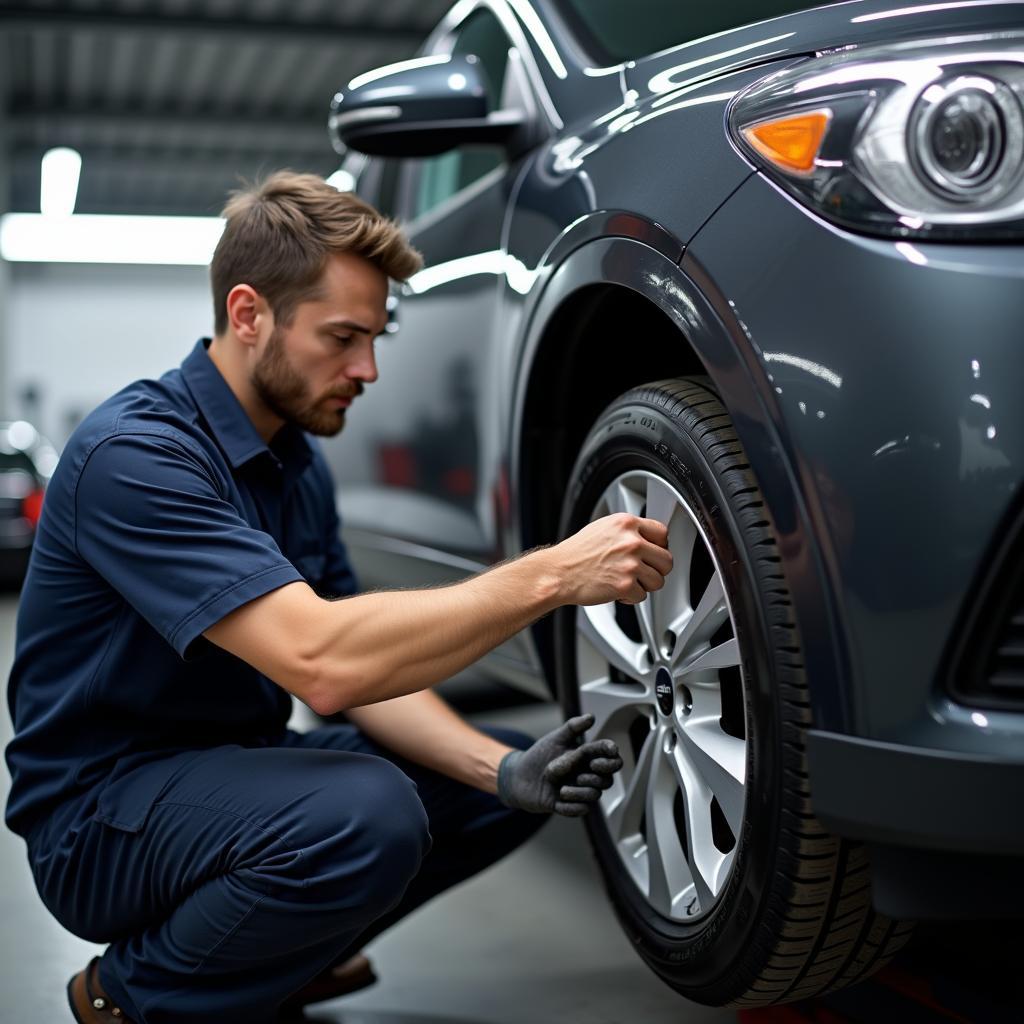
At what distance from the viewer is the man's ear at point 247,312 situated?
164 cm

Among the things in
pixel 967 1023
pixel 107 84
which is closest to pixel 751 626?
pixel 967 1023

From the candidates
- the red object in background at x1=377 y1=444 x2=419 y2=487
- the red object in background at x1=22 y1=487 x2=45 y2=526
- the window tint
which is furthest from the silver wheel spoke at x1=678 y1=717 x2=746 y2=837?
the red object in background at x1=22 y1=487 x2=45 y2=526

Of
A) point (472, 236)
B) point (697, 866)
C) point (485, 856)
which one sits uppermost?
point (472, 236)

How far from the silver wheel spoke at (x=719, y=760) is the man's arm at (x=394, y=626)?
156 millimetres

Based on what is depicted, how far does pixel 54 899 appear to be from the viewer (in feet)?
5.09

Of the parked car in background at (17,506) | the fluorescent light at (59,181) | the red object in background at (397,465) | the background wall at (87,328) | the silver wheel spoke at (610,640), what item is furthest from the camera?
the background wall at (87,328)

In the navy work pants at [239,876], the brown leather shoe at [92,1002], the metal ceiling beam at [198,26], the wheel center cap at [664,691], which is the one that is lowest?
the brown leather shoe at [92,1002]

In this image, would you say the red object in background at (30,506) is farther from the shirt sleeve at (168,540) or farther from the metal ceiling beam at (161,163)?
the metal ceiling beam at (161,163)

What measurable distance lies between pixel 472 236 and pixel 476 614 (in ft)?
2.86


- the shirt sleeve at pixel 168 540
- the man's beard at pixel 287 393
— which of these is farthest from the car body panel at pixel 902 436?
the man's beard at pixel 287 393

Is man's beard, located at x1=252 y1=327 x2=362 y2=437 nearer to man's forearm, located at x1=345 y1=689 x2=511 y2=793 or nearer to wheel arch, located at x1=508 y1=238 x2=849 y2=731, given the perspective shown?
wheel arch, located at x1=508 y1=238 x2=849 y2=731

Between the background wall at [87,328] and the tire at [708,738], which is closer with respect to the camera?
the tire at [708,738]

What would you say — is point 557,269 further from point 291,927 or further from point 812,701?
point 291,927

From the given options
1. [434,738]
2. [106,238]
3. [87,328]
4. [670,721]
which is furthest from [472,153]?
[87,328]
